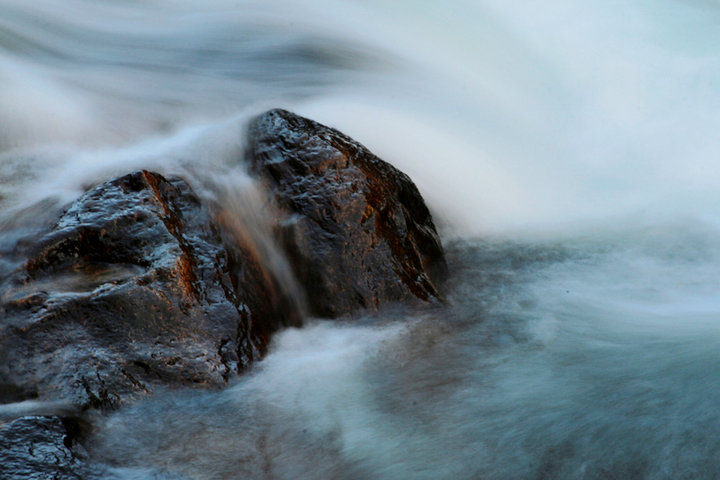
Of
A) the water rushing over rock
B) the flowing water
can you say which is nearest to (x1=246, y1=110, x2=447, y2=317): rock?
the water rushing over rock

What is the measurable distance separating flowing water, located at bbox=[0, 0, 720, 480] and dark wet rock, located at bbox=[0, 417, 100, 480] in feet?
0.52

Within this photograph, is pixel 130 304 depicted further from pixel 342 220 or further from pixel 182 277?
pixel 342 220

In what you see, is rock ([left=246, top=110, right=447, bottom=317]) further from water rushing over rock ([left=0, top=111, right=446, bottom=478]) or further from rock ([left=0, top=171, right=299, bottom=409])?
rock ([left=0, top=171, right=299, bottom=409])

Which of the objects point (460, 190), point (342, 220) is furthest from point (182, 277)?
point (460, 190)

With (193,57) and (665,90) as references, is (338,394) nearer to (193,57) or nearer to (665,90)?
(193,57)

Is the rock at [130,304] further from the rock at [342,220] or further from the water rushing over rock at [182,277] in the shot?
the rock at [342,220]

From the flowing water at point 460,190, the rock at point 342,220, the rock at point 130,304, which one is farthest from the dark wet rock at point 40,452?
the rock at point 342,220

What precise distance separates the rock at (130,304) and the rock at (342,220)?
1.01ft

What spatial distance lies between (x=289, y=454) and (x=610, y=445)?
1.43 meters

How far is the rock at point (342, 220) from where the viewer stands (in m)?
4.48

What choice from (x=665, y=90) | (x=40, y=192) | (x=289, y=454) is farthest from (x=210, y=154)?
(x=665, y=90)

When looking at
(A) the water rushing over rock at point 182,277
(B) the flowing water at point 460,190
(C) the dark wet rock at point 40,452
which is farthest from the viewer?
(A) the water rushing over rock at point 182,277

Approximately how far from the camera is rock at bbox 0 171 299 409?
11.3ft

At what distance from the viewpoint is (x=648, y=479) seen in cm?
311
